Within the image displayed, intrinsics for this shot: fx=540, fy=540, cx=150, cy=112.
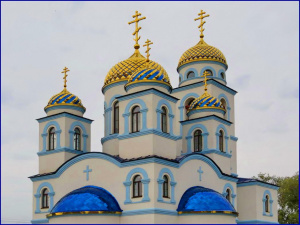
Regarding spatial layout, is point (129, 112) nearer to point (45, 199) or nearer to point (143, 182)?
point (143, 182)

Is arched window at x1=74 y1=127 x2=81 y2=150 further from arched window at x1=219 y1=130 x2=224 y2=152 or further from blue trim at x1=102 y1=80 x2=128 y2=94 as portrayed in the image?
arched window at x1=219 y1=130 x2=224 y2=152

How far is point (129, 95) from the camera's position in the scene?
56.5ft

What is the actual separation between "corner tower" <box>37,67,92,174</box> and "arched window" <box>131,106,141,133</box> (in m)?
3.21

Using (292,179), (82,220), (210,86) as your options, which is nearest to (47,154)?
(82,220)

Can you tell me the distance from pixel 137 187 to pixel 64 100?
17.3ft

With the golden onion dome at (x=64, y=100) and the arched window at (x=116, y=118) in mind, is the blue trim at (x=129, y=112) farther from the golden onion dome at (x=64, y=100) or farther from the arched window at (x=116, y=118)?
the golden onion dome at (x=64, y=100)

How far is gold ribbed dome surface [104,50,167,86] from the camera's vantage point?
20.0 m

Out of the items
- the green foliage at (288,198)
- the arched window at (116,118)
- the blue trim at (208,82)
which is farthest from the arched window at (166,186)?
the green foliage at (288,198)

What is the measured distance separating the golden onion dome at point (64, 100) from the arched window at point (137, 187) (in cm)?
489

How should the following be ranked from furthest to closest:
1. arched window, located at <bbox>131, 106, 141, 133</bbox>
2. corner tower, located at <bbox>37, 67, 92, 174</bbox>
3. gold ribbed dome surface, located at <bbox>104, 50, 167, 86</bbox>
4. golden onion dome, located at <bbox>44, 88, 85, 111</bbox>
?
gold ribbed dome surface, located at <bbox>104, 50, 167, 86</bbox>
golden onion dome, located at <bbox>44, 88, 85, 111</bbox>
corner tower, located at <bbox>37, 67, 92, 174</bbox>
arched window, located at <bbox>131, 106, 141, 133</bbox>

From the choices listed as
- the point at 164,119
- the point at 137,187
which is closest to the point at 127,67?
the point at 164,119

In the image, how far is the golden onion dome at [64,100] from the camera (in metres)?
19.9

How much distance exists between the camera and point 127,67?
20.2 meters

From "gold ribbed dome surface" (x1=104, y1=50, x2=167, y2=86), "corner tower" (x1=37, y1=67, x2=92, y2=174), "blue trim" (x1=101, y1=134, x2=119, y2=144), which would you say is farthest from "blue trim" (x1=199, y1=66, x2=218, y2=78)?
"corner tower" (x1=37, y1=67, x2=92, y2=174)
